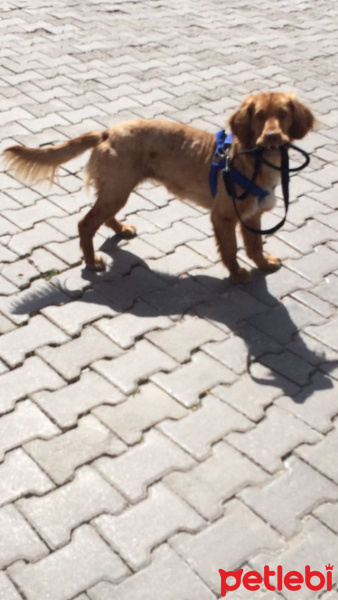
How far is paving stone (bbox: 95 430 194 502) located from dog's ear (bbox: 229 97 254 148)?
5.86 feet

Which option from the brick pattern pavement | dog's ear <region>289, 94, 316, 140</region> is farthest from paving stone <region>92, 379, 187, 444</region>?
dog's ear <region>289, 94, 316, 140</region>

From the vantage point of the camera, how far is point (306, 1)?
10.7 meters

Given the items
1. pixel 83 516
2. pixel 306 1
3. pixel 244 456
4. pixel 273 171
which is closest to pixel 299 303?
pixel 273 171

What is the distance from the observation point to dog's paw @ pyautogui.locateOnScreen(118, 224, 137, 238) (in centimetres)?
495

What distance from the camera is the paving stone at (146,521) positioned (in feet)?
9.38

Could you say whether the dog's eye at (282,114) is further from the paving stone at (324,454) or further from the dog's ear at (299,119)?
the paving stone at (324,454)

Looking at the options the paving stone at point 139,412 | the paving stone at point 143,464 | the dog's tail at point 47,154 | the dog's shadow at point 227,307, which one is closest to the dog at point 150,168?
the dog's tail at point 47,154

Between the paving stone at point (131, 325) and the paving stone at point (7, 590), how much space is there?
59.8 inches

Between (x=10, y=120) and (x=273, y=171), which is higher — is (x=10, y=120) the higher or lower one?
the lower one

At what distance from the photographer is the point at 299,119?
13.6ft

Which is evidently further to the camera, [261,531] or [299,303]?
[299,303]

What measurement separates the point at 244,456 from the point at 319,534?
51 centimetres

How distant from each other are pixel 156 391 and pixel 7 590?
129cm

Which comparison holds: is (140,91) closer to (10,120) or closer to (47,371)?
(10,120)
